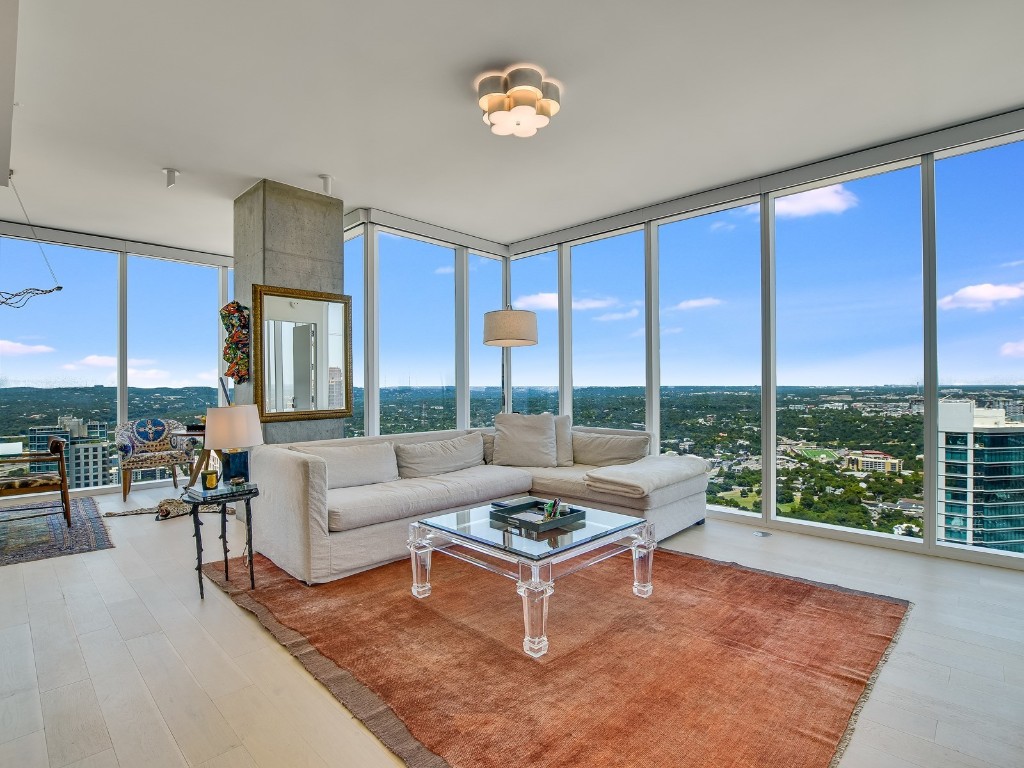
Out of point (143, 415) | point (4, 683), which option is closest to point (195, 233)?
point (143, 415)

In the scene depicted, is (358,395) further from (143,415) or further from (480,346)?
(143,415)

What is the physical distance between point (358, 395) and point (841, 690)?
13.6 feet

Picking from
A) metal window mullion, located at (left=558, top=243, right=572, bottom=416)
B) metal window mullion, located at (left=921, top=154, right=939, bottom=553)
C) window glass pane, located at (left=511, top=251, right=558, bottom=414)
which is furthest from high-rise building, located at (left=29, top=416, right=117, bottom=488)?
metal window mullion, located at (left=921, top=154, right=939, bottom=553)

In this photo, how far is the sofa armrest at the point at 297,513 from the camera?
2979 millimetres

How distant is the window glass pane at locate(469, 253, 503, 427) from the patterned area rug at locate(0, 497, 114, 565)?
3.45m

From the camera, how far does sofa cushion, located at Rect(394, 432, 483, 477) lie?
416 centimetres

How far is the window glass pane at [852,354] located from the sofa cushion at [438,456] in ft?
8.45

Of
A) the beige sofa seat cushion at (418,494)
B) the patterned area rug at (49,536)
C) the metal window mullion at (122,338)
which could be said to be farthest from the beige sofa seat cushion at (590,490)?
the metal window mullion at (122,338)

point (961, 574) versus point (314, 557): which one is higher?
point (314, 557)

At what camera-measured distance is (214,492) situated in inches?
116

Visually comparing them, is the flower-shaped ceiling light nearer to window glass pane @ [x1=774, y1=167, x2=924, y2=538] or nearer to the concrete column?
the concrete column

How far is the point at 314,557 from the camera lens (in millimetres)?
2975

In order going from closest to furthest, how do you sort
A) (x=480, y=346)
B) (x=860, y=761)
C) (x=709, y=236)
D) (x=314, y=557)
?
(x=860, y=761), (x=314, y=557), (x=709, y=236), (x=480, y=346)

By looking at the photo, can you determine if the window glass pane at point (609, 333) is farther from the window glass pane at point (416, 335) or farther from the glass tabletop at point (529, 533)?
the glass tabletop at point (529, 533)
